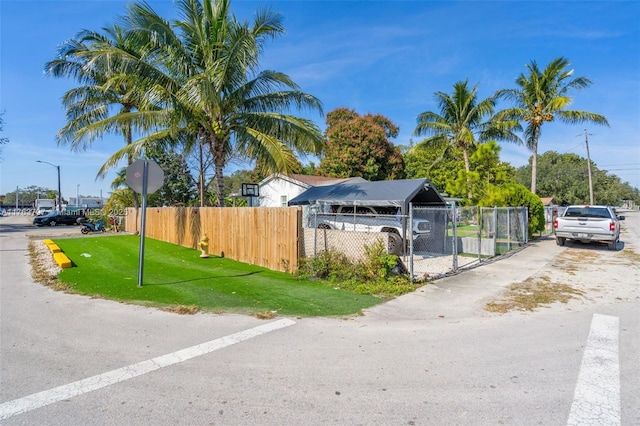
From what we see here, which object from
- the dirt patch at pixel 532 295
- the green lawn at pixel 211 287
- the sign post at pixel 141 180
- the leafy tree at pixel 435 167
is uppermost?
the leafy tree at pixel 435 167

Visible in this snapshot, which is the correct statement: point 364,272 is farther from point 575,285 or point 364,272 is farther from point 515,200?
point 515,200

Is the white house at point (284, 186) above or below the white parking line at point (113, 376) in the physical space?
above

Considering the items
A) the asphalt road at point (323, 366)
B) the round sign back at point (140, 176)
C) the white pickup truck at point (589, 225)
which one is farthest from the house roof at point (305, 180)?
the asphalt road at point (323, 366)

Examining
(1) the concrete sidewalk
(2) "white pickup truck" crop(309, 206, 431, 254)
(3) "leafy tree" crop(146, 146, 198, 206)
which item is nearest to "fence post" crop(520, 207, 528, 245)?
(1) the concrete sidewalk

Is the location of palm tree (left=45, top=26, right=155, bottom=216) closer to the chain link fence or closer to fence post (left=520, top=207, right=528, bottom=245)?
the chain link fence

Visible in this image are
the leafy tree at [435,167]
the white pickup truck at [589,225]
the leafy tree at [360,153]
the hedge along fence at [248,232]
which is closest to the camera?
the hedge along fence at [248,232]

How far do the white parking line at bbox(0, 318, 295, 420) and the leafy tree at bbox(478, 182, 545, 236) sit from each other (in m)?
12.9


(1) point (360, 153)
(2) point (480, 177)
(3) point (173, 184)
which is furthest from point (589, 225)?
(3) point (173, 184)

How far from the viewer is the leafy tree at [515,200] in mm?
14852

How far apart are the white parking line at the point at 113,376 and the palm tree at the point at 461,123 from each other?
71.3 feet

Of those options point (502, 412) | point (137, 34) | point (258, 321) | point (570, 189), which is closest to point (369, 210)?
point (258, 321)

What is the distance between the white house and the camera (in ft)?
78.9

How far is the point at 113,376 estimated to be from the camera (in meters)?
3.59

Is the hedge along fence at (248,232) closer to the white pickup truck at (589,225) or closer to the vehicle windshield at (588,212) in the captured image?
the white pickup truck at (589,225)
